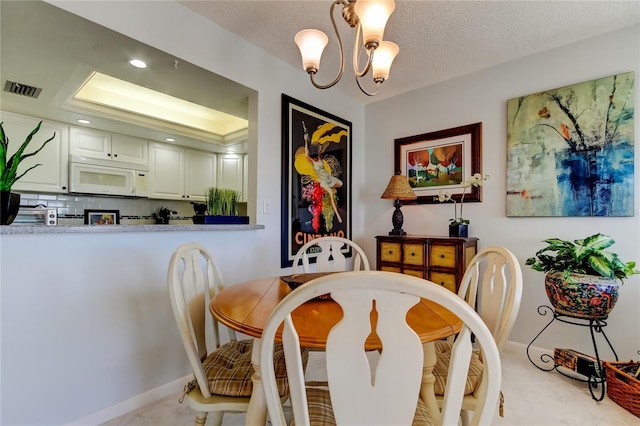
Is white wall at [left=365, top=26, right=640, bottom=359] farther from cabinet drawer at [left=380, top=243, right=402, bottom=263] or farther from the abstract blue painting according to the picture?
cabinet drawer at [left=380, top=243, right=402, bottom=263]

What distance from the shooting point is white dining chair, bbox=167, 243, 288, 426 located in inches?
43.0

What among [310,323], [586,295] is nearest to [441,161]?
[586,295]

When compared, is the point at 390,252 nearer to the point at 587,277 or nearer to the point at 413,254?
the point at 413,254

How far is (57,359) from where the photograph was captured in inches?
55.8

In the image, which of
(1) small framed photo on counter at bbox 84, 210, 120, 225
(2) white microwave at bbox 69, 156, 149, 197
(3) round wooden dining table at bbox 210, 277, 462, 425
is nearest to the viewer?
(3) round wooden dining table at bbox 210, 277, 462, 425

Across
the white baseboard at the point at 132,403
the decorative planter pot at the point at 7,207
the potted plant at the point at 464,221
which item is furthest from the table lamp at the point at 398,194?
the decorative planter pot at the point at 7,207

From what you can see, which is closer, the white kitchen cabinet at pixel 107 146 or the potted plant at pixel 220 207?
the potted plant at pixel 220 207

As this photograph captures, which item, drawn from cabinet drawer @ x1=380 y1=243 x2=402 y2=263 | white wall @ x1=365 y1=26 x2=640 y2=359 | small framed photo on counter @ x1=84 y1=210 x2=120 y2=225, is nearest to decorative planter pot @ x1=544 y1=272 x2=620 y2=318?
white wall @ x1=365 y1=26 x2=640 y2=359

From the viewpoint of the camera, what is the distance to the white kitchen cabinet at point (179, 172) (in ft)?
12.4

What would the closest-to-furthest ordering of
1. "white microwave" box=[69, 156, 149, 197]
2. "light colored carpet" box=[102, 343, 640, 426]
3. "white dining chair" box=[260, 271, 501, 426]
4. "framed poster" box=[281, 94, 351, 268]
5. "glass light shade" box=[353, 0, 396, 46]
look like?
"white dining chair" box=[260, 271, 501, 426] < "glass light shade" box=[353, 0, 396, 46] < "light colored carpet" box=[102, 343, 640, 426] < "framed poster" box=[281, 94, 351, 268] < "white microwave" box=[69, 156, 149, 197]

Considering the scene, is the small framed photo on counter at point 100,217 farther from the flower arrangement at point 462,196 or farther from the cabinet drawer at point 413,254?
the flower arrangement at point 462,196

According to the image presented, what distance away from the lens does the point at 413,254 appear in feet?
8.61

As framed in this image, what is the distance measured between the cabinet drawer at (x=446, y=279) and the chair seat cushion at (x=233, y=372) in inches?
64.0

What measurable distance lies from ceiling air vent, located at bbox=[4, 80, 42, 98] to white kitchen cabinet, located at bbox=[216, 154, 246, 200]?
2.08 metres
